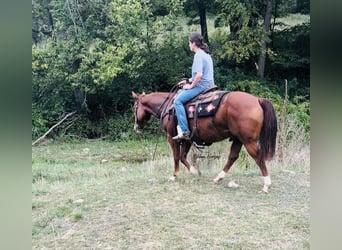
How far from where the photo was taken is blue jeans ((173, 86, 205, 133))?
6.33ft

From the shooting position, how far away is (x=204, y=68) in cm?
192

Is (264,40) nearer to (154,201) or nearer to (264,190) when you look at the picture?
(264,190)

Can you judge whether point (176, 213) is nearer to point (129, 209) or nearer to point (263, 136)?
point (129, 209)

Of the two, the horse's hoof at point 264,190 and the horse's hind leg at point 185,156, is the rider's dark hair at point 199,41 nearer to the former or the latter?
the horse's hind leg at point 185,156

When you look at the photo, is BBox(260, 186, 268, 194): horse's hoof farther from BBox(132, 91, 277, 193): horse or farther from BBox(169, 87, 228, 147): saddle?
BBox(169, 87, 228, 147): saddle

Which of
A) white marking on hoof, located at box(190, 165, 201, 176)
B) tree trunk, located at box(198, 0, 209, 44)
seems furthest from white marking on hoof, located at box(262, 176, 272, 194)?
tree trunk, located at box(198, 0, 209, 44)

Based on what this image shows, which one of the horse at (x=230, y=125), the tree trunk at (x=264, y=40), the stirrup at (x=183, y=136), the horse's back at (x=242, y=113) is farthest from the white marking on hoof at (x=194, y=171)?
the tree trunk at (x=264, y=40)

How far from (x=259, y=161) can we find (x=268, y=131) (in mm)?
132

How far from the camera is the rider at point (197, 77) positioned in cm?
192

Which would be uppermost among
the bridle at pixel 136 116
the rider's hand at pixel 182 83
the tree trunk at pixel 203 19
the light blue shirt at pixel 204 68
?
the tree trunk at pixel 203 19

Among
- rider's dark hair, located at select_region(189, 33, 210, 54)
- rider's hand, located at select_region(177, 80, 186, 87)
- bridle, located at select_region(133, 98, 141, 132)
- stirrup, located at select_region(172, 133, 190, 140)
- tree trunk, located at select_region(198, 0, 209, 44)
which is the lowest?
stirrup, located at select_region(172, 133, 190, 140)

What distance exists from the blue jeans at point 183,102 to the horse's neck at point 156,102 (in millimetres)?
43

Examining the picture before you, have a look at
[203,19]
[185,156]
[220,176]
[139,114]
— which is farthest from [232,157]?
[203,19]

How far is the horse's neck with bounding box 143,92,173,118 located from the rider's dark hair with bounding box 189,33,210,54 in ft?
0.79
